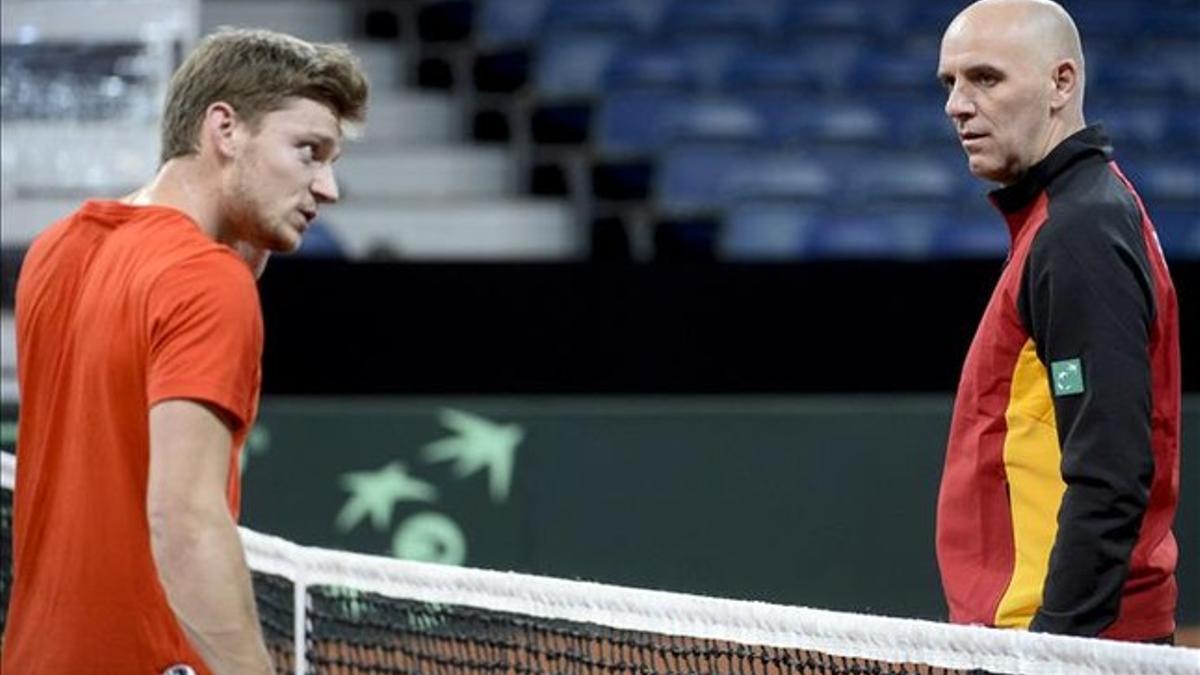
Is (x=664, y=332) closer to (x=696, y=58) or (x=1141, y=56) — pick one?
(x=696, y=58)

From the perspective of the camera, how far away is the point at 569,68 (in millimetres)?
12102

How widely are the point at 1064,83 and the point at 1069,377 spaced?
510 millimetres

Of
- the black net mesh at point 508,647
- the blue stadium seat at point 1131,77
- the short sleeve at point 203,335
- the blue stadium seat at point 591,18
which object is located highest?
the short sleeve at point 203,335

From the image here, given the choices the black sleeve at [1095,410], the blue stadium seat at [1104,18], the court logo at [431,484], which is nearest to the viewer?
the black sleeve at [1095,410]

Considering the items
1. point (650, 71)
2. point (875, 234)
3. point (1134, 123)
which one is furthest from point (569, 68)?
point (1134, 123)

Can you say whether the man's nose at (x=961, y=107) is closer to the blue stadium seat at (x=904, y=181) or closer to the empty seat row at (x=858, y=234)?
the empty seat row at (x=858, y=234)

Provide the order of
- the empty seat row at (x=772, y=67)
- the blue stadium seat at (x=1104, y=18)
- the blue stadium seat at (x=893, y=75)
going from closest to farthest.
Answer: the empty seat row at (x=772, y=67), the blue stadium seat at (x=893, y=75), the blue stadium seat at (x=1104, y=18)

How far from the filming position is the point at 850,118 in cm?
1231

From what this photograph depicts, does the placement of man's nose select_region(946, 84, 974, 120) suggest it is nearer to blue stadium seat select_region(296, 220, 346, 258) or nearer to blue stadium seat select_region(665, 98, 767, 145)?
blue stadium seat select_region(296, 220, 346, 258)

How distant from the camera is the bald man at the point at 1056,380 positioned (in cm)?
337

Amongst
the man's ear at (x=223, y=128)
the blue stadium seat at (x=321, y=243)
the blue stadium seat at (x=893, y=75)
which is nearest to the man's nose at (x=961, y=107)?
the man's ear at (x=223, y=128)

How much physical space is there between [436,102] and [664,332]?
11.1 ft

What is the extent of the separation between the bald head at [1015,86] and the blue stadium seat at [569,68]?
27.4 ft

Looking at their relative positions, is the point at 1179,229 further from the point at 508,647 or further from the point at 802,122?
the point at 508,647
